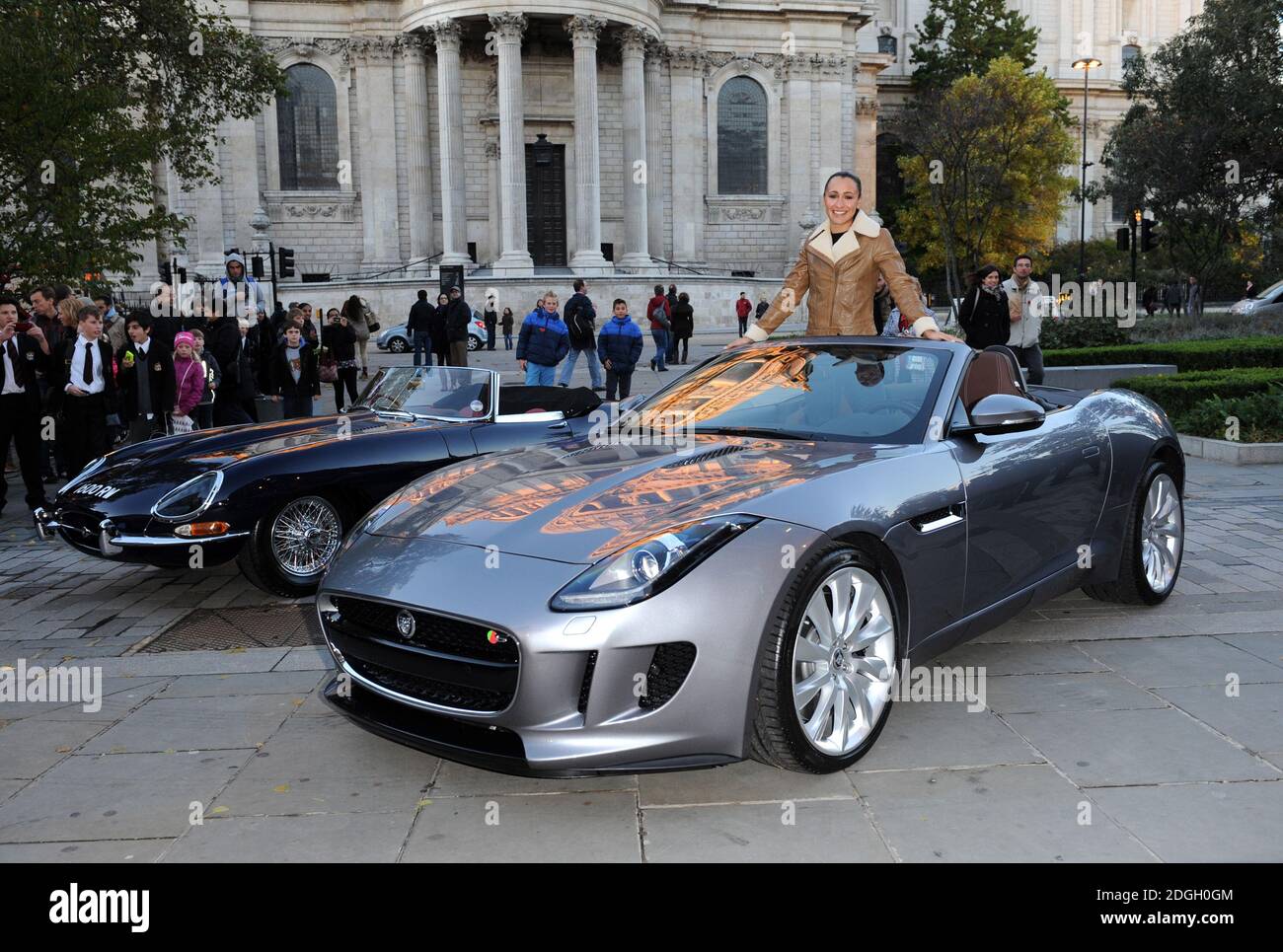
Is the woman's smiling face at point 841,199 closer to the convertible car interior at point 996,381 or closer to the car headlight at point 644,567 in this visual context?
the convertible car interior at point 996,381

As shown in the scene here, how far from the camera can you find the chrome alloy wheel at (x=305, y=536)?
6.84m

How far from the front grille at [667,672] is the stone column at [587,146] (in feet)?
119

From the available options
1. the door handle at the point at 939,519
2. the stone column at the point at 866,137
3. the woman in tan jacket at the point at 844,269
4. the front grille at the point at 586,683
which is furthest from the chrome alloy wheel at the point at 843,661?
the stone column at the point at 866,137

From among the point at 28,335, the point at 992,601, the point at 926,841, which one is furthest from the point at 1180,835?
the point at 28,335

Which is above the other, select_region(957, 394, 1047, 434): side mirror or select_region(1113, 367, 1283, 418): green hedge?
select_region(957, 394, 1047, 434): side mirror

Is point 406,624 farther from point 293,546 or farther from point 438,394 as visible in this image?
point 438,394

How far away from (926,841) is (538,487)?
1.86m

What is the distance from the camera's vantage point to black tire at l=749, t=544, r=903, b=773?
141 inches

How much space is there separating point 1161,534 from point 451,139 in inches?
1418

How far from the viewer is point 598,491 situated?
4.13 meters

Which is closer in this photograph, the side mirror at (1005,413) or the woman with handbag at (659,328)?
Answer: the side mirror at (1005,413)

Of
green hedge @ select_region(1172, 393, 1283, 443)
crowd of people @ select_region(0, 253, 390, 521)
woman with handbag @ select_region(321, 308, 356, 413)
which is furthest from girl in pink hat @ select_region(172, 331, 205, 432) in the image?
green hedge @ select_region(1172, 393, 1283, 443)

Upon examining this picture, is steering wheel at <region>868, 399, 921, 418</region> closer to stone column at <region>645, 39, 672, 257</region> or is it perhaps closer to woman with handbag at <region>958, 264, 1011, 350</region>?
woman with handbag at <region>958, 264, 1011, 350</region>

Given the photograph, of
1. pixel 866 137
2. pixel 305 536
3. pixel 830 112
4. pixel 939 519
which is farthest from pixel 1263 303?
pixel 939 519
